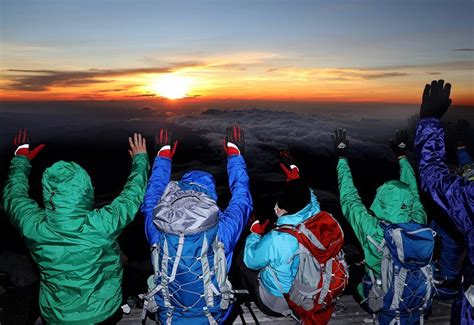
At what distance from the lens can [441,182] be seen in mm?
1967

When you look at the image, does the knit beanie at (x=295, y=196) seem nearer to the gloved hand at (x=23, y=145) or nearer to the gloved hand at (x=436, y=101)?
the gloved hand at (x=436, y=101)

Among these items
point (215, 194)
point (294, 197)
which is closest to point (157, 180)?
point (215, 194)

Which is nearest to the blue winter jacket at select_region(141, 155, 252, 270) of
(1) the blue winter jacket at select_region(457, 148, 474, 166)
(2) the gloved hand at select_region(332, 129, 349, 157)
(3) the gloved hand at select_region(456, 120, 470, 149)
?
(2) the gloved hand at select_region(332, 129, 349, 157)

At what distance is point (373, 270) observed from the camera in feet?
8.51

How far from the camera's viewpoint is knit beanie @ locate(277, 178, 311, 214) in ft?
7.10

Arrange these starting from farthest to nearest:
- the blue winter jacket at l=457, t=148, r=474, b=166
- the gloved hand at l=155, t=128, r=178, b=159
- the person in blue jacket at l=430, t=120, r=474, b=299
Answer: the blue winter jacket at l=457, t=148, r=474, b=166, the person in blue jacket at l=430, t=120, r=474, b=299, the gloved hand at l=155, t=128, r=178, b=159

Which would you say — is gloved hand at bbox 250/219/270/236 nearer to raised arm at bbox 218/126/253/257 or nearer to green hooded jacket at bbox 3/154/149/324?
raised arm at bbox 218/126/253/257

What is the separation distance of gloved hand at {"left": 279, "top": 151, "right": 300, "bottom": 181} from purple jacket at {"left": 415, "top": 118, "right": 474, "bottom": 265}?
102cm

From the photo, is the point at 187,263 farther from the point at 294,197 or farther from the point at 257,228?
the point at 294,197

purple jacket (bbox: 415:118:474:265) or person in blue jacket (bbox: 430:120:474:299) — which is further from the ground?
purple jacket (bbox: 415:118:474:265)

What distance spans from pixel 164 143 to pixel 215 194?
0.91 meters

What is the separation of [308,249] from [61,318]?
5.71 ft

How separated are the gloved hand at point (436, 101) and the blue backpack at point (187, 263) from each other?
1554mm

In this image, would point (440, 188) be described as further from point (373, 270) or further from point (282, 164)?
point (282, 164)
